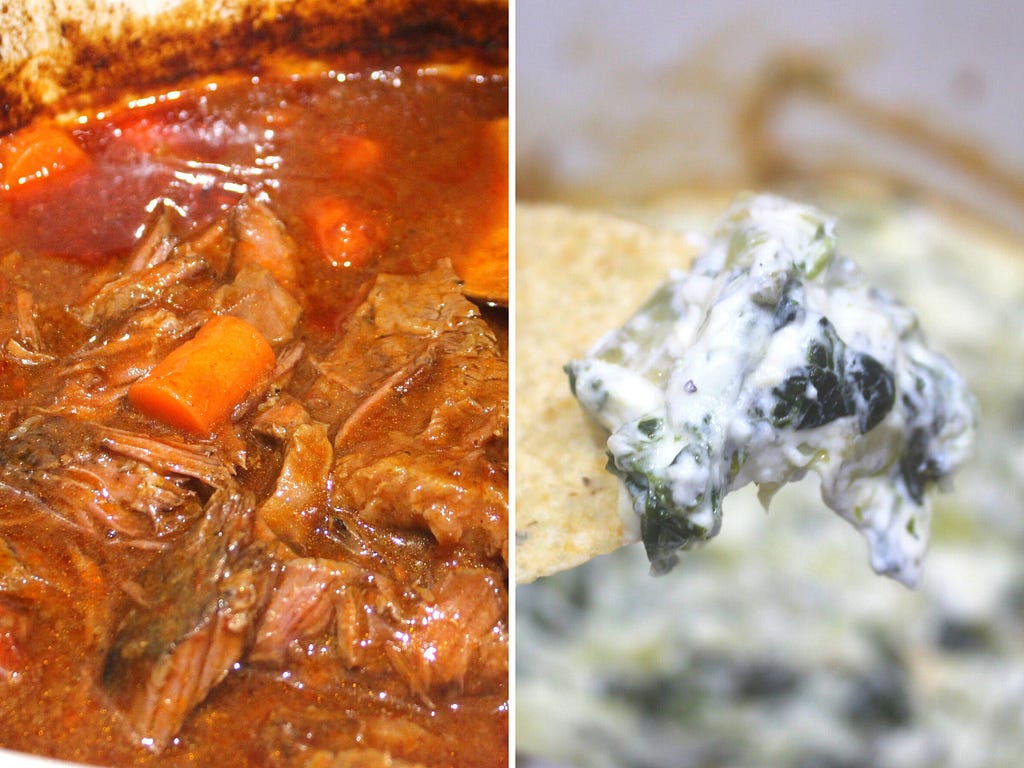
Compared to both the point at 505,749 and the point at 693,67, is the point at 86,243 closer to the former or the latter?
the point at 505,749

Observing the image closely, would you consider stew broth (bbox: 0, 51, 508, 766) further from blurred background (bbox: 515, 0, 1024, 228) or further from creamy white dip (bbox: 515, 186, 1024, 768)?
creamy white dip (bbox: 515, 186, 1024, 768)

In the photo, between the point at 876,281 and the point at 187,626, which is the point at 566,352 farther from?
the point at 876,281

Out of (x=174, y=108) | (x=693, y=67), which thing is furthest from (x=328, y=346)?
(x=693, y=67)

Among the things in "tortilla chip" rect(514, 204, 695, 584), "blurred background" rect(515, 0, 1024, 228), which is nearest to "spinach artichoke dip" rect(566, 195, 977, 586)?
"tortilla chip" rect(514, 204, 695, 584)

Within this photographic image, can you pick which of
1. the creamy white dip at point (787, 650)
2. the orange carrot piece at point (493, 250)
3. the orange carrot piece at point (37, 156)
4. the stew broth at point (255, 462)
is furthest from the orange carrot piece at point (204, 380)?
the creamy white dip at point (787, 650)

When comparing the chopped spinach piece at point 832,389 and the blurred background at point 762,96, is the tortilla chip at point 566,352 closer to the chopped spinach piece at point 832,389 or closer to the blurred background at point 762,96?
the chopped spinach piece at point 832,389
